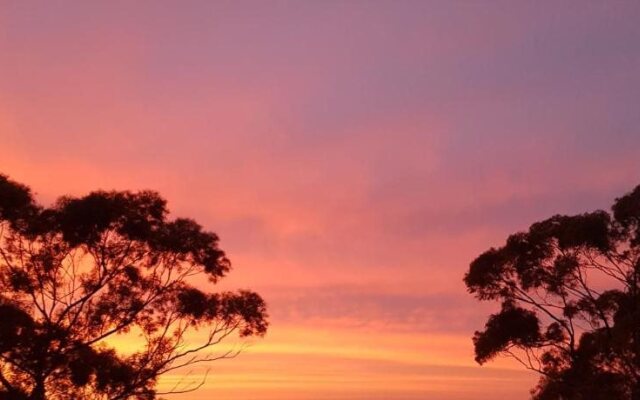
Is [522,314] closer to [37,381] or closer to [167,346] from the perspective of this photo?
[167,346]

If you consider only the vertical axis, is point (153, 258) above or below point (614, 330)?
above

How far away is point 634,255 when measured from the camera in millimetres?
34344

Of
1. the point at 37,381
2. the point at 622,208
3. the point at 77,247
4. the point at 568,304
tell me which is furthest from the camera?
the point at 568,304

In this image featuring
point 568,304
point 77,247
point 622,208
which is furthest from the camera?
point 568,304

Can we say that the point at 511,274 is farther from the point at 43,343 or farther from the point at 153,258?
the point at 43,343

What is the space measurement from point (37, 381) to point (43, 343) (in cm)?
144

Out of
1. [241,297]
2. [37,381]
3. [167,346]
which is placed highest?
[241,297]

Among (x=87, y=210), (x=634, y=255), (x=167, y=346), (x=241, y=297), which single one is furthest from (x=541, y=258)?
(x=87, y=210)

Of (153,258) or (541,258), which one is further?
(541,258)

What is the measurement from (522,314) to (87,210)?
22199 mm

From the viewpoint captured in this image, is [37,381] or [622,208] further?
[622,208]

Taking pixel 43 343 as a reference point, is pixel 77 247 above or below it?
above

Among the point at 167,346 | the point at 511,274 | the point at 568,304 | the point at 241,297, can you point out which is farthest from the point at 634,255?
the point at 167,346

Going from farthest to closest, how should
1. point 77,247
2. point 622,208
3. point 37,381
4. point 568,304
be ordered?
point 568,304 < point 622,208 < point 77,247 < point 37,381
